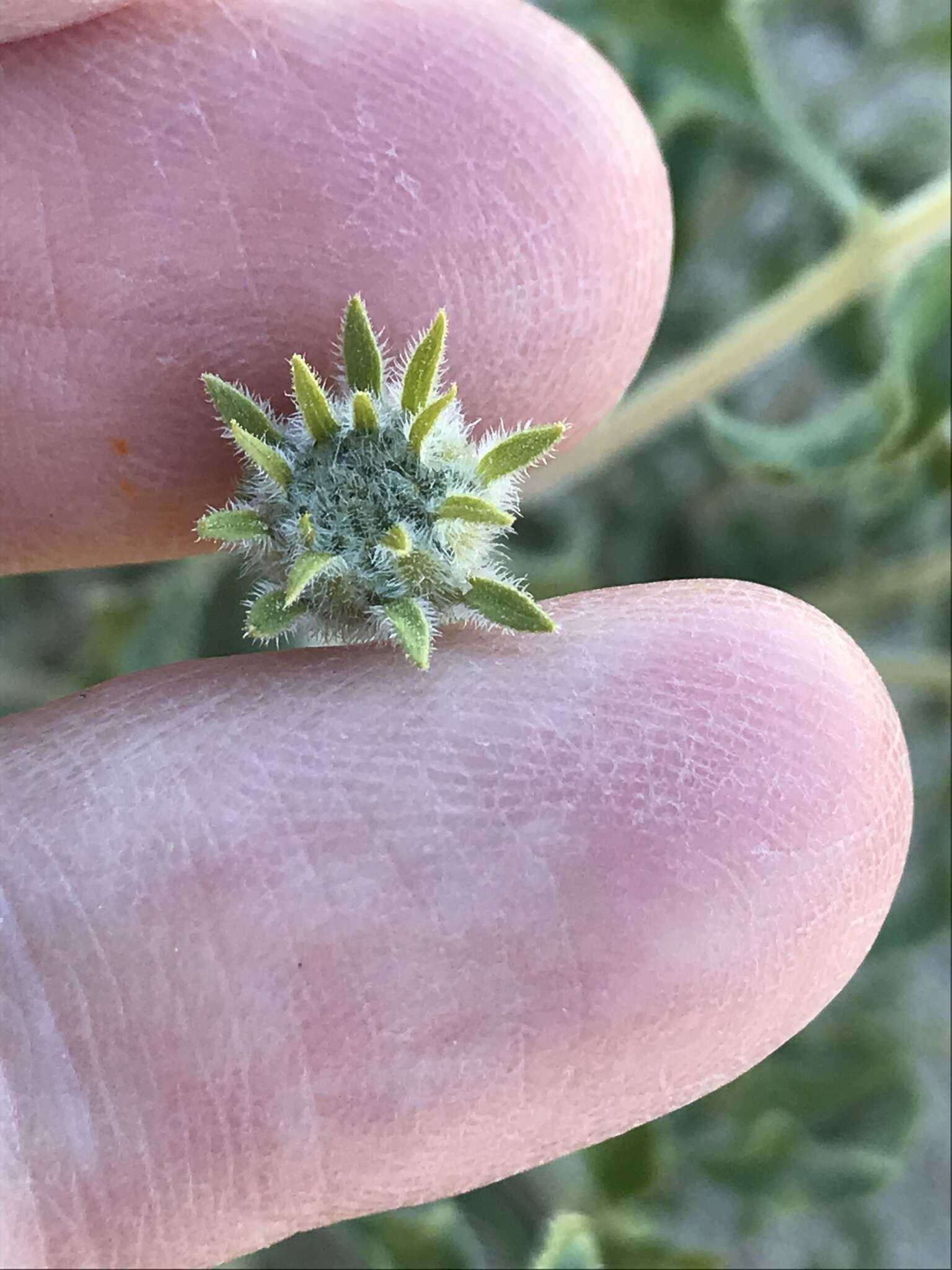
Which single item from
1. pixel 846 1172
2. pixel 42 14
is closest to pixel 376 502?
pixel 42 14

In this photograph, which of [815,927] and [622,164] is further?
[622,164]

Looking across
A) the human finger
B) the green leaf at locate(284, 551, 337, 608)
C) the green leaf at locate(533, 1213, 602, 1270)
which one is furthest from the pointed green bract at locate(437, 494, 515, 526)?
the green leaf at locate(533, 1213, 602, 1270)

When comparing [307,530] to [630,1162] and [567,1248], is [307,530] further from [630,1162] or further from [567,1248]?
[630,1162]

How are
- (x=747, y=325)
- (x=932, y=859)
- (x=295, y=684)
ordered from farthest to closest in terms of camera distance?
(x=932, y=859) → (x=747, y=325) → (x=295, y=684)

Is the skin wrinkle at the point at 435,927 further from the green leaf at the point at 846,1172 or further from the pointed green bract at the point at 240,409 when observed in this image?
the green leaf at the point at 846,1172

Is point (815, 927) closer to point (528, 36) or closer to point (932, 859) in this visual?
point (528, 36)

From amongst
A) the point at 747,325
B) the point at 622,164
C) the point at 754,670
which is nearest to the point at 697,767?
the point at 754,670
